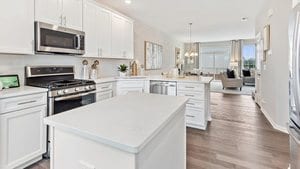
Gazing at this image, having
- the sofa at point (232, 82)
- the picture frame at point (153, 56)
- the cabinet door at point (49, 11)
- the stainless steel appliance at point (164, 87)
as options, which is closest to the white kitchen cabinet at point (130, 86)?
the stainless steel appliance at point (164, 87)

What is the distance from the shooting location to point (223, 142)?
2828mm

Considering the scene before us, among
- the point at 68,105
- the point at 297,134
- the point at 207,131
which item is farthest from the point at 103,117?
the point at 207,131

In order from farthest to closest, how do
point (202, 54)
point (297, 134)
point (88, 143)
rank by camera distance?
1. point (202, 54)
2. point (297, 134)
3. point (88, 143)

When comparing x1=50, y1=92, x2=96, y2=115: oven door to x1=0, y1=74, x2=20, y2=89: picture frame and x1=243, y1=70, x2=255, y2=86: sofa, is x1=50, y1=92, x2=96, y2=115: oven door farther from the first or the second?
x1=243, y1=70, x2=255, y2=86: sofa

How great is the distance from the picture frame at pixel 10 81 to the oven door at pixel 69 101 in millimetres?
585

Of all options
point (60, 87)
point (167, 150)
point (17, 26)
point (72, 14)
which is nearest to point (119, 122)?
point (167, 150)

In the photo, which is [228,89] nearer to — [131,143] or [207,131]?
[207,131]

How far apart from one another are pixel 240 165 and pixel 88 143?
1955 mm

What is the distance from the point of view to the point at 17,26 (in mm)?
2221

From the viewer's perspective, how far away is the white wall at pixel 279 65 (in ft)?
10.1

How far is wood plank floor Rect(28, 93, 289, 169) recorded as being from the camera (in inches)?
87.0

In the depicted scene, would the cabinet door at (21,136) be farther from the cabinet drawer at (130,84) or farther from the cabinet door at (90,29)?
the cabinet drawer at (130,84)

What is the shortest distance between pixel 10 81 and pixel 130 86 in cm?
214

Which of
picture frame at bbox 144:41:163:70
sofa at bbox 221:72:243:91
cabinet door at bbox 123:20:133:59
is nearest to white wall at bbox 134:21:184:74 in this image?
picture frame at bbox 144:41:163:70
